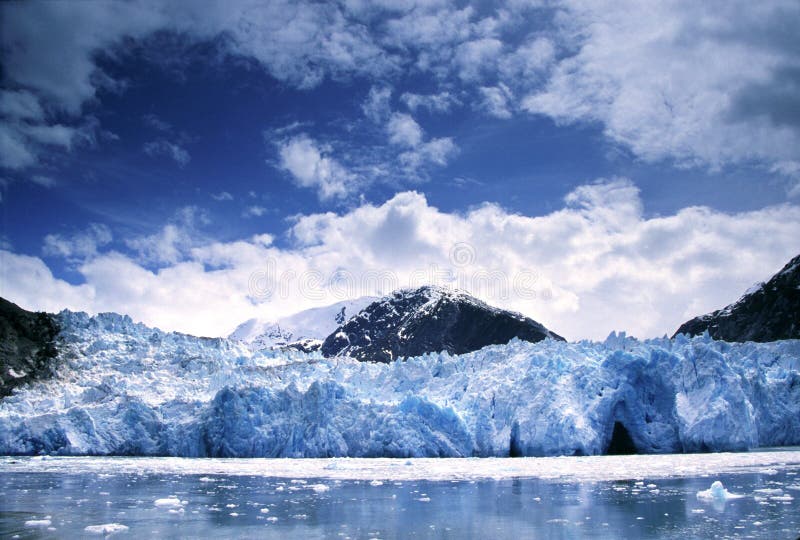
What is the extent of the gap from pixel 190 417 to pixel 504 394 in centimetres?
1438

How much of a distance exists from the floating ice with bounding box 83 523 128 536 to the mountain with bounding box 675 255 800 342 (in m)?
60.0

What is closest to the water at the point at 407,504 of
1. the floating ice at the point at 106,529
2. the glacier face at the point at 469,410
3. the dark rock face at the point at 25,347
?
the floating ice at the point at 106,529

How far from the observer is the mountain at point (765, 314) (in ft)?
194

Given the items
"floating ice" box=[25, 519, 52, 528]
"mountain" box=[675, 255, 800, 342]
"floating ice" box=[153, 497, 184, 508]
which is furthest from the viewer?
"mountain" box=[675, 255, 800, 342]

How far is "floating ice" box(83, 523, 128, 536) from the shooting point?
8953 mm

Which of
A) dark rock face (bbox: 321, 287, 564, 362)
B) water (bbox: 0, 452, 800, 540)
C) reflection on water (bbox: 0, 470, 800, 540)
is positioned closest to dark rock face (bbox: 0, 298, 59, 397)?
water (bbox: 0, 452, 800, 540)

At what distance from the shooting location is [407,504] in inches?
482

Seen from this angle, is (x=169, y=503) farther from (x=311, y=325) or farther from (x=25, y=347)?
(x=311, y=325)

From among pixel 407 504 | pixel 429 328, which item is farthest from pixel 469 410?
pixel 429 328

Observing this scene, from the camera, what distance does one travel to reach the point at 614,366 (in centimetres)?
2777

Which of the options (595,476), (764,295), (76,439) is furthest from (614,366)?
(764,295)

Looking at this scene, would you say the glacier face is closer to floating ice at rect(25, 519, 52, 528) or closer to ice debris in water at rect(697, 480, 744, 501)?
ice debris in water at rect(697, 480, 744, 501)

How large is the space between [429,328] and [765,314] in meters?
43.2

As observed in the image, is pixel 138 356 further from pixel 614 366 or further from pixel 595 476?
pixel 595 476
